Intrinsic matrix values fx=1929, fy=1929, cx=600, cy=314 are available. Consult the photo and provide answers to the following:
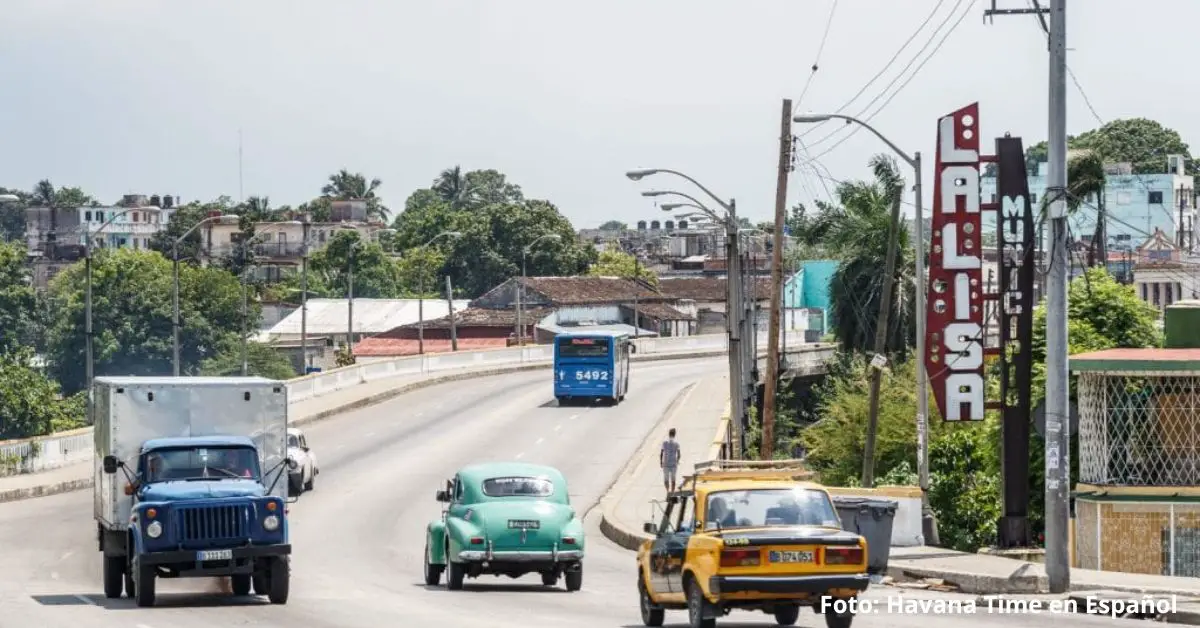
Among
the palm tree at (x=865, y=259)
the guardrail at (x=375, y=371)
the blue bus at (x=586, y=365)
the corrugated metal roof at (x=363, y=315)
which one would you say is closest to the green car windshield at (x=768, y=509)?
the guardrail at (x=375, y=371)

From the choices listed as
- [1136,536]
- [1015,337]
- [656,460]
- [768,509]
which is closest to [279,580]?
[768,509]

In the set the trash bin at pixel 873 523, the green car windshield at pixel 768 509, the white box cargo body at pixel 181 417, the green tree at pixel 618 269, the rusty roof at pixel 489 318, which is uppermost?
the green tree at pixel 618 269

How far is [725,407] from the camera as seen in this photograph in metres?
70.5

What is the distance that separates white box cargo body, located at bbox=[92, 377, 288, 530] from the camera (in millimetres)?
26250

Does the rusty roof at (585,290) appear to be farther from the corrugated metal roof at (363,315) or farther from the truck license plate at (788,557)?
the truck license plate at (788,557)

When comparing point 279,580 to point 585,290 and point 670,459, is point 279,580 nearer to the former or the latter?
point 670,459

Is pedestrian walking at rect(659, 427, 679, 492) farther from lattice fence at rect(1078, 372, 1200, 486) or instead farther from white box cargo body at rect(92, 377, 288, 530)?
white box cargo body at rect(92, 377, 288, 530)

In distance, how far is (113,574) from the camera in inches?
1019

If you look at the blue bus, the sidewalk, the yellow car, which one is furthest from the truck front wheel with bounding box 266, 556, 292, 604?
the blue bus

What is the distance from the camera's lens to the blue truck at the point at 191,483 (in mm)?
23953

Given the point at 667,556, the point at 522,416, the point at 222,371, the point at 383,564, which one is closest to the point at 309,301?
the point at 222,371

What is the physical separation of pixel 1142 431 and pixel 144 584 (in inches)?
664

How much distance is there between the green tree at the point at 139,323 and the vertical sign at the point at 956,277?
101843 mm

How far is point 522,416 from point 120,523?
43419 mm
